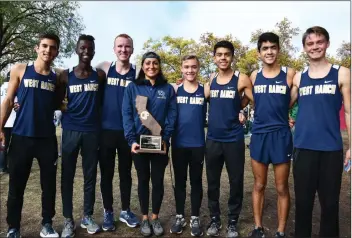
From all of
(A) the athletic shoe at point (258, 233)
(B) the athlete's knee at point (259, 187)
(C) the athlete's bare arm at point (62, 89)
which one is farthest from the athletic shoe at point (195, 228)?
(C) the athlete's bare arm at point (62, 89)

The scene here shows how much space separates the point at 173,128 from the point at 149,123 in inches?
12.6

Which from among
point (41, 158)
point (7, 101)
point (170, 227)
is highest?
point (7, 101)

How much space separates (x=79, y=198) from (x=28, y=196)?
0.95m

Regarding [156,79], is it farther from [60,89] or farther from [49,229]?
[49,229]

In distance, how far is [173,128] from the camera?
4.07 m

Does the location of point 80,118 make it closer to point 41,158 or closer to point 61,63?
point 41,158

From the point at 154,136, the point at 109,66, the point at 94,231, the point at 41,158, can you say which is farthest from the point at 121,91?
the point at 94,231

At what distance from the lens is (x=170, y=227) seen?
4363 mm

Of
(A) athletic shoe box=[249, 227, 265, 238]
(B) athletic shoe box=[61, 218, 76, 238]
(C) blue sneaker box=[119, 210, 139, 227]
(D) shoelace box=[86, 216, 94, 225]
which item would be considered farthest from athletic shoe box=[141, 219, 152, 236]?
(A) athletic shoe box=[249, 227, 265, 238]

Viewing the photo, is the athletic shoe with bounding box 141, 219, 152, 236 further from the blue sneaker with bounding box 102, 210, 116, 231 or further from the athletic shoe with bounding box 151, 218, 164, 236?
the blue sneaker with bounding box 102, 210, 116, 231

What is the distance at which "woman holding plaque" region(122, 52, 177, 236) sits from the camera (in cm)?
395

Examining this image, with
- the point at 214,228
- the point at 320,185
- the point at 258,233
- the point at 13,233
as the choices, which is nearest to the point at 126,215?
the point at 214,228

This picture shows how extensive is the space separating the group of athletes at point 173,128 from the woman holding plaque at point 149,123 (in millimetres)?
13

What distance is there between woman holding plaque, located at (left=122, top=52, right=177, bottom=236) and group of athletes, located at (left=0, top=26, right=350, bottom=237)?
0.04 feet
